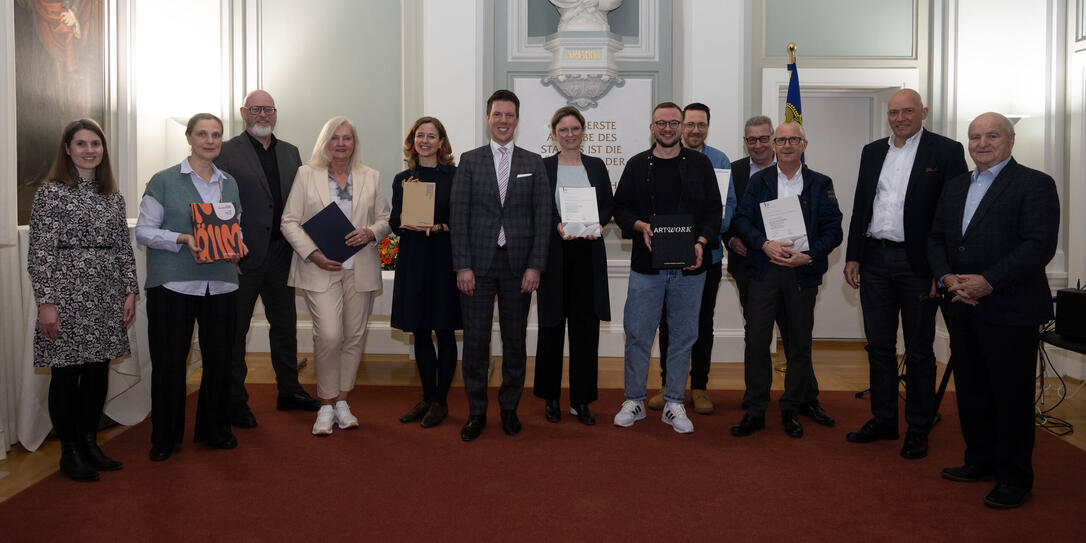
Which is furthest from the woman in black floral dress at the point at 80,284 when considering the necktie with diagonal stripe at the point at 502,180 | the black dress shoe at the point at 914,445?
the black dress shoe at the point at 914,445

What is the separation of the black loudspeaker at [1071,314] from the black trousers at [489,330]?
9.53 ft

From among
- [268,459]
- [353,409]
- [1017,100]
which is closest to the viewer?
[268,459]

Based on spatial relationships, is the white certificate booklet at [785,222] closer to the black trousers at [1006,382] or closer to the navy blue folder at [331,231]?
the black trousers at [1006,382]

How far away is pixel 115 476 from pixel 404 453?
3.85 ft

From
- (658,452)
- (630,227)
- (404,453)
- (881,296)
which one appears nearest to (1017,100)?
(881,296)

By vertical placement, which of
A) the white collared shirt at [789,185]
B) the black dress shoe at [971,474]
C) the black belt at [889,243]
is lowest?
the black dress shoe at [971,474]

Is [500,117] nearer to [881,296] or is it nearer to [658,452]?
[658,452]

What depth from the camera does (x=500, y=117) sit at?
336 centimetres

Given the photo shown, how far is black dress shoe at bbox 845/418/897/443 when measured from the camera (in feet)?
11.1

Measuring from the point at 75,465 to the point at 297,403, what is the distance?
4.02 ft

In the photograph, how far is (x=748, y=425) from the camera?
3.52 meters

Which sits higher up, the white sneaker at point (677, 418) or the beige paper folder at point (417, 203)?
the beige paper folder at point (417, 203)

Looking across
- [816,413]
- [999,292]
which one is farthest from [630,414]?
[999,292]

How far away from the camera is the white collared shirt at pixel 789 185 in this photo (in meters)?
3.52
